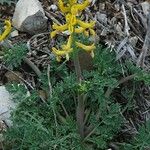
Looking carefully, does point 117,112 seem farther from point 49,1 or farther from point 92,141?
point 49,1

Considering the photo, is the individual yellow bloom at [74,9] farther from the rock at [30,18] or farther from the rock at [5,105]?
the rock at [30,18]

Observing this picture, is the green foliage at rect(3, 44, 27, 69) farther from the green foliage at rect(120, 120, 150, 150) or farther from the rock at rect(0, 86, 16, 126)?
the green foliage at rect(120, 120, 150, 150)

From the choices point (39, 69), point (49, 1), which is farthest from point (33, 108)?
point (49, 1)

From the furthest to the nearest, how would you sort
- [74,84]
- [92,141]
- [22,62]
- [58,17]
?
[58,17], [22,62], [92,141], [74,84]

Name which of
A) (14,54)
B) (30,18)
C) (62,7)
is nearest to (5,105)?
(14,54)

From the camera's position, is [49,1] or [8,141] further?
[49,1]
